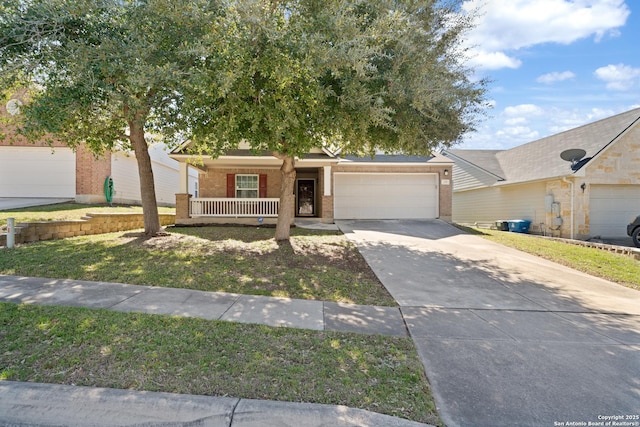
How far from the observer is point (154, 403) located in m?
2.83

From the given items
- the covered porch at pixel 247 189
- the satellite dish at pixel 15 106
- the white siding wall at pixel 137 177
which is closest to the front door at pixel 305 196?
the covered porch at pixel 247 189

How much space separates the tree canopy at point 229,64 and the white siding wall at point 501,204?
10.0 meters

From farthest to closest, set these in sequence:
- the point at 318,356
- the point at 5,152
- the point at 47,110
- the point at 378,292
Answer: the point at 5,152 < the point at 47,110 < the point at 378,292 < the point at 318,356

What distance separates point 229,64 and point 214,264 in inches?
168

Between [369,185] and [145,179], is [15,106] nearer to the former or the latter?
[145,179]

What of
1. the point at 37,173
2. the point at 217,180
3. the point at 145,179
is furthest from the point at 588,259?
the point at 37,173

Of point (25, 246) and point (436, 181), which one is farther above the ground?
point (436, 181)

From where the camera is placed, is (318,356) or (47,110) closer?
(318,356)

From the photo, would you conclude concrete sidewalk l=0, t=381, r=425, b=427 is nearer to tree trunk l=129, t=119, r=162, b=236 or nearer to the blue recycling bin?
tree trunk l=129, t=119, r=162, b=236

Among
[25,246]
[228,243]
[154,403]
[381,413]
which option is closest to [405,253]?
[228,243]

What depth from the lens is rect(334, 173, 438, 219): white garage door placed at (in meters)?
17.3

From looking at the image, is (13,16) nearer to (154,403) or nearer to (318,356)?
(154,403)

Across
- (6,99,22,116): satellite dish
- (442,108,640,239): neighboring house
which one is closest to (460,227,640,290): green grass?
(442,108,640,239): neighboring house

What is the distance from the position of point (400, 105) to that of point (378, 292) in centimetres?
479
